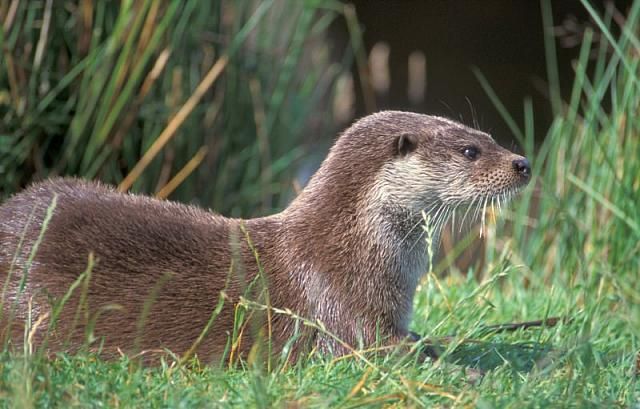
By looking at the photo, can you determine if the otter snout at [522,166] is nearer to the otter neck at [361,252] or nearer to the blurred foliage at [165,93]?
the otter neck at [361,252]

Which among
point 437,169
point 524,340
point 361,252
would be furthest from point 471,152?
point 524,340

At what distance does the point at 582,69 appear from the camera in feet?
16.1

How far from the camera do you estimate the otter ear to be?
367 cm

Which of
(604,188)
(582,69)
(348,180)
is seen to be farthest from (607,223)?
(348,180)

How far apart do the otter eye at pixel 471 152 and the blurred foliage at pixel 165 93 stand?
1673 millimetres

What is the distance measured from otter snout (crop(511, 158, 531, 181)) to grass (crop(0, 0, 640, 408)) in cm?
30

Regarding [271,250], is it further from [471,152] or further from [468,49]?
[468,49]

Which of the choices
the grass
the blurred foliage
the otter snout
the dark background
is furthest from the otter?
the dark background

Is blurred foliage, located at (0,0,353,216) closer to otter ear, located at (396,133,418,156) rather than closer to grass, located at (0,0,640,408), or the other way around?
grass, located at (0,0,640,408)

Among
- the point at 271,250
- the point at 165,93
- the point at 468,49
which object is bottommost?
the point at 468,49

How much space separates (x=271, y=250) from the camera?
11.9ft

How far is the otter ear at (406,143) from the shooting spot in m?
3.67

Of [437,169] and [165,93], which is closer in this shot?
[437,169]

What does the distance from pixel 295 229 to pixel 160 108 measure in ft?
5.67
